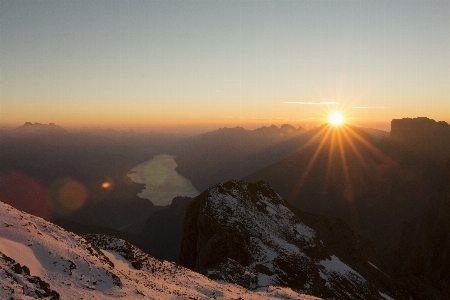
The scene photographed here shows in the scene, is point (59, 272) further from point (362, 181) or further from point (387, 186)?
point (362, 181)

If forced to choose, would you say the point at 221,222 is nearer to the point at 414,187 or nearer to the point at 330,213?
the point at 330,213

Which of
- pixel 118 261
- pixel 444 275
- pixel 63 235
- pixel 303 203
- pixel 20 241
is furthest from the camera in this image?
pixel 303 203

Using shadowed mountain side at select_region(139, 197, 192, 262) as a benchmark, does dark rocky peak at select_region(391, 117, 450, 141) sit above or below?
above

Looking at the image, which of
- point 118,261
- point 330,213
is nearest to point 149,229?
point 330,213

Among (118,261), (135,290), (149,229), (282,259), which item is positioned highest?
(135,290)

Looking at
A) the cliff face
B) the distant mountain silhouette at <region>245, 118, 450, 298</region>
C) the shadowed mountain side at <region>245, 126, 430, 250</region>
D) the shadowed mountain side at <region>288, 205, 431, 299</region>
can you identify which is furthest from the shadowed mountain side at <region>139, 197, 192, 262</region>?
the cliff face

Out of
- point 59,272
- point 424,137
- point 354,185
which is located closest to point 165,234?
point 354,185

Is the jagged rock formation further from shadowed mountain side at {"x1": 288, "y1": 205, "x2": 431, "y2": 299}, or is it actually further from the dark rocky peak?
the dark rocky peak
